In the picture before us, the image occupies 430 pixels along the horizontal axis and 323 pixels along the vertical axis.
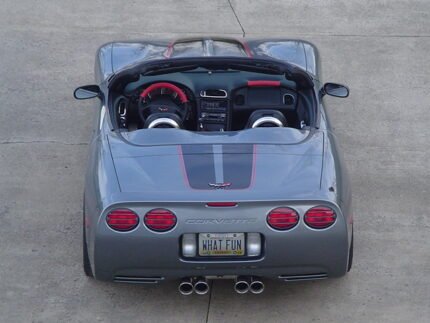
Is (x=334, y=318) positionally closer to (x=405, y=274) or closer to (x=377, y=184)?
(x=405, y=274)

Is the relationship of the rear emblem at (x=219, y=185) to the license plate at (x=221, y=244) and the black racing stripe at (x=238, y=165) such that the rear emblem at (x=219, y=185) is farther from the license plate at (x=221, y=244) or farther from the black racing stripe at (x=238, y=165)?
the license plate at (x=221, y=244)

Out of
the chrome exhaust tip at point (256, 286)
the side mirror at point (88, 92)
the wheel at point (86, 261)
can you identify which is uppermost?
the side mirror at point (88, 92)

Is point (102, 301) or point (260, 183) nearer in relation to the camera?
point (260, 183)

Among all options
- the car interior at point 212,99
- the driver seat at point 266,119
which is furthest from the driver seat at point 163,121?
the driver seat at point 266,119

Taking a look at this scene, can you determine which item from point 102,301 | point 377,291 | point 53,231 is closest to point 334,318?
point 377,291

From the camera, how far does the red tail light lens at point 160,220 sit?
542 centimetres

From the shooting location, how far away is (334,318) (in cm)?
587

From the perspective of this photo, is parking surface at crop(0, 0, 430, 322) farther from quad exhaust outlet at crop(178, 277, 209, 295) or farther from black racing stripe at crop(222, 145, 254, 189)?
black racing stripe at crop(222, 145, 254, 189)

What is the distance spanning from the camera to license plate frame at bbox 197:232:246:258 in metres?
5.44

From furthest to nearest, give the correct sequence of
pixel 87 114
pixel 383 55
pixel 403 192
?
pixel 383 55, pixel 87 114, pixel 403 192

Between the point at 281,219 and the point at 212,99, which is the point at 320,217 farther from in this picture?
the point at 212,99

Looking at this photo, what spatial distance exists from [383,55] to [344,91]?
9.69 feet

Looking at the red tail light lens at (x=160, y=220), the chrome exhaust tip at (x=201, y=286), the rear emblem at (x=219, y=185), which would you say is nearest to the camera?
the red tail light lens at (x=160, y=220)

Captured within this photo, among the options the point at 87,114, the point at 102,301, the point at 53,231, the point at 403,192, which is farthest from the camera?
the point at 87,114
